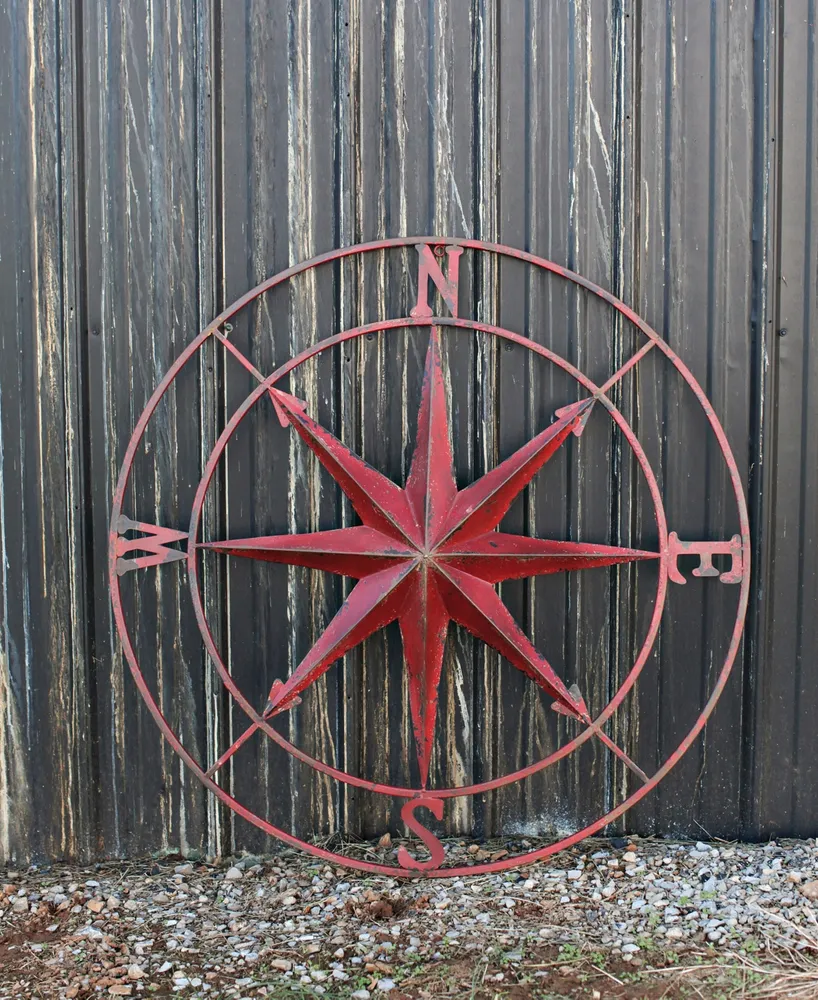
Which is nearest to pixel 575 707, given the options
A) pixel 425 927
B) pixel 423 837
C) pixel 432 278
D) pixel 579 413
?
pixel 423 837

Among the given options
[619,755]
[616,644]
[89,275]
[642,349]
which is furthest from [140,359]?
[619,755]

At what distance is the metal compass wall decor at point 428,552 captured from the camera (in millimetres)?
2234

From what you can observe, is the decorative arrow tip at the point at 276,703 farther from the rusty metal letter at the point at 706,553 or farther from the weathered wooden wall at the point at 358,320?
the rusty metal letter at the point at 706,553

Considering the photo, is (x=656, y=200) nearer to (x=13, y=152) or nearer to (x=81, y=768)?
(x=13, y=152)

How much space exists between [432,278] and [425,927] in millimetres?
1705

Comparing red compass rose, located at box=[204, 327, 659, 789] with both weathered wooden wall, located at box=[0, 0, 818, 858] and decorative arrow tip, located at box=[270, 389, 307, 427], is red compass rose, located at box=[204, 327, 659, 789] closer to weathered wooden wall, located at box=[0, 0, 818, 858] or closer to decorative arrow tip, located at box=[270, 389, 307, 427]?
decorative arrow tip, located at box=[270, 389, 307, 427]

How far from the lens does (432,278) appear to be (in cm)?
A: 238

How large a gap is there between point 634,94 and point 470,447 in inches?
43.1

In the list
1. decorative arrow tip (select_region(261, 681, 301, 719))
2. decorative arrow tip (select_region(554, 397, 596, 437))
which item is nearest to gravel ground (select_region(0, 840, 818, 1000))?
decorative arrow tip (select_region(261, 681, 301, 719))

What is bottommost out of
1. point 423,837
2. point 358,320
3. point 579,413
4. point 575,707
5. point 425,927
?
point 425,927

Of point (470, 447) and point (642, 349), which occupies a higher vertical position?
point (642, 349)

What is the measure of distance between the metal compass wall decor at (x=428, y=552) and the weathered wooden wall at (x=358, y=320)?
0.07 m

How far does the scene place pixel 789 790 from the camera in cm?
254

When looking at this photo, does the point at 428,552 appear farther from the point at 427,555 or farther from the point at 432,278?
the point at 432,278
